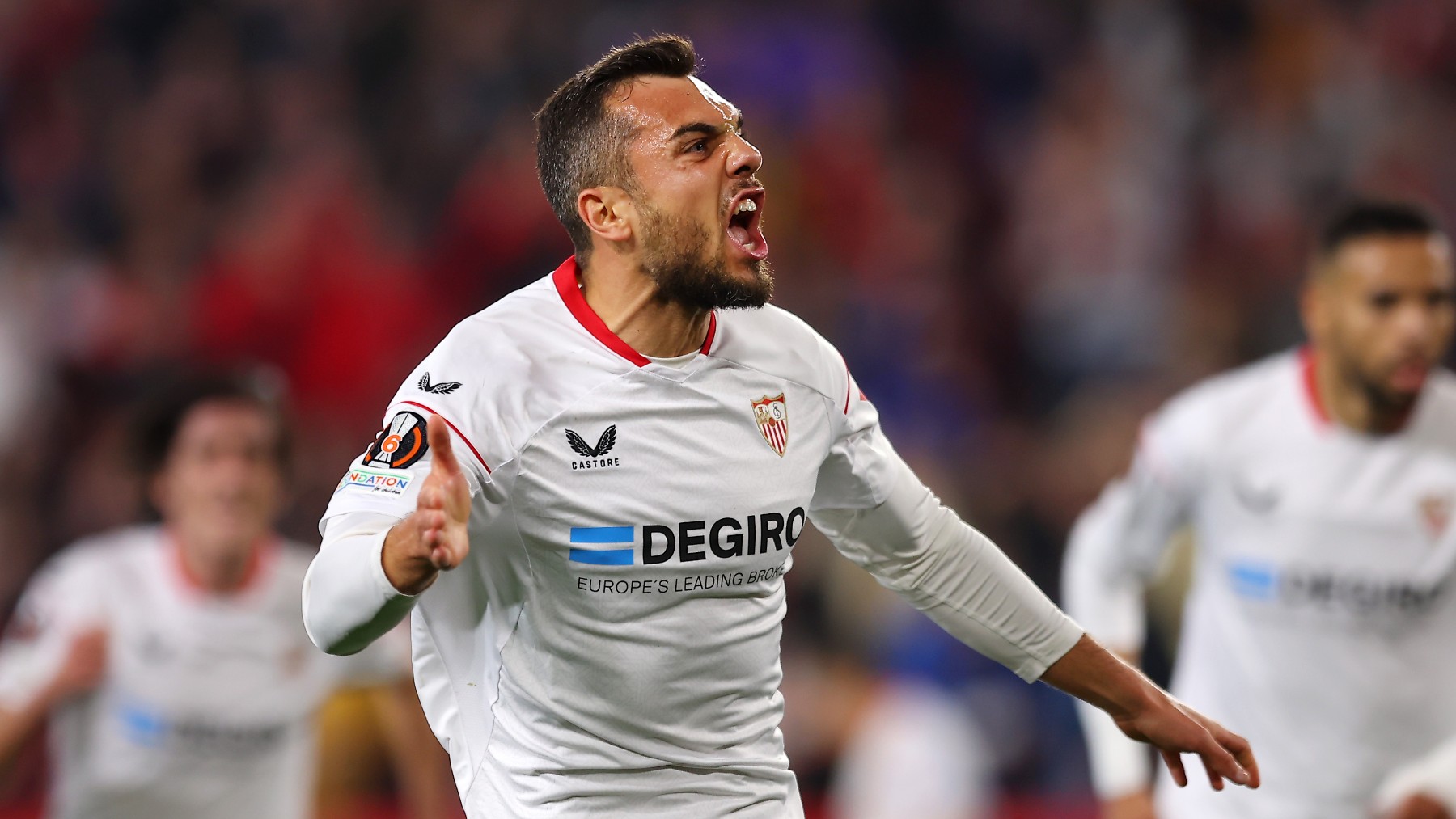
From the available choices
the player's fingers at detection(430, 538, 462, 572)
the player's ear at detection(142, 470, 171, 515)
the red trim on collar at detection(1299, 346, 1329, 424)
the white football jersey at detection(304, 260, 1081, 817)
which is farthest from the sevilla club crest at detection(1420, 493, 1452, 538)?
the player's ear at detection(142, 470, 171, 515)

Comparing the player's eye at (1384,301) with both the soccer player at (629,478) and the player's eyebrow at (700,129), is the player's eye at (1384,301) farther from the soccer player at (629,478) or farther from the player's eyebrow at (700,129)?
the player's eyebrow at (700,129)

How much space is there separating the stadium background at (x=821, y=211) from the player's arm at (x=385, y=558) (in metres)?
4.75

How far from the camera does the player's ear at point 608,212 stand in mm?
3061

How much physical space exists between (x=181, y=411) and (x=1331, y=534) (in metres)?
3.41

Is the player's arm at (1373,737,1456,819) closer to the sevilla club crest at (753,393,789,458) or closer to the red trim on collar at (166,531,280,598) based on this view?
the sevilla club crest at (753,393,789,458)

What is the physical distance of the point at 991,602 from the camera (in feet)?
11.0

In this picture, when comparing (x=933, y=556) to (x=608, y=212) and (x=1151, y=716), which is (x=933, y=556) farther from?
(x=608, y=212)

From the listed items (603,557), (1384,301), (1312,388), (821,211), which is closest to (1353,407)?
(1312,388)

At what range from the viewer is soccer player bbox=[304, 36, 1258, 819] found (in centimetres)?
288

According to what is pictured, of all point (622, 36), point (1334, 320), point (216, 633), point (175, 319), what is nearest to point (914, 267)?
point (622, 36)

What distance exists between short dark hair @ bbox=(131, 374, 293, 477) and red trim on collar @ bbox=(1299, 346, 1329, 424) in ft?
10.1

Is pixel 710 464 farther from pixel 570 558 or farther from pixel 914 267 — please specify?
pixel 914 267

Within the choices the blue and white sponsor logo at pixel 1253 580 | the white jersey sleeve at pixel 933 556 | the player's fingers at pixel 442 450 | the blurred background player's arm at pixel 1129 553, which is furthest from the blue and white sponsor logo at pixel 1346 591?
the player's fingers at pixel 442 450

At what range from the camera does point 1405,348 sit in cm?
472
